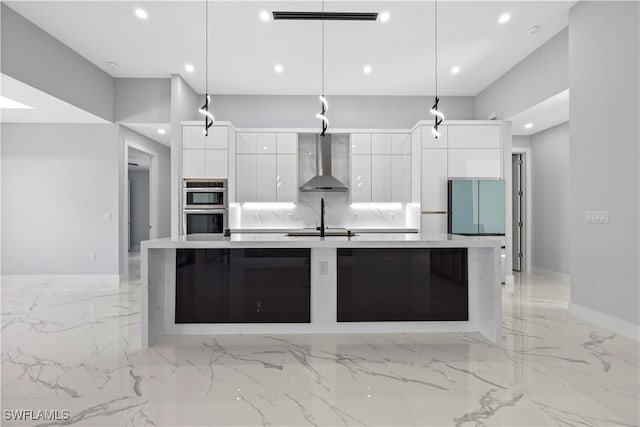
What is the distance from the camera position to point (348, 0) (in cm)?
364

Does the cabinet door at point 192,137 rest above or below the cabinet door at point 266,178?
above

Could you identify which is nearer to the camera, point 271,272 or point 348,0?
point 271,272

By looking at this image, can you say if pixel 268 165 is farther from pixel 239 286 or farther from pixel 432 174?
pixel 239 286

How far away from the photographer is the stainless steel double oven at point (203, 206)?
5352 millimetres

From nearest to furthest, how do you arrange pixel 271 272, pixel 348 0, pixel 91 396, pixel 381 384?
pixel 91 396 → pixel 381 384 → pixel 271 272 → pixel 348 0

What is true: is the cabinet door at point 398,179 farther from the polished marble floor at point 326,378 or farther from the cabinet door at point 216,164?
the polished marble floor at point 326,378

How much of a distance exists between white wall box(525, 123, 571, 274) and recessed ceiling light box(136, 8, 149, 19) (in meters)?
6.29

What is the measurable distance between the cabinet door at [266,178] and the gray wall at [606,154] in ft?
13.5

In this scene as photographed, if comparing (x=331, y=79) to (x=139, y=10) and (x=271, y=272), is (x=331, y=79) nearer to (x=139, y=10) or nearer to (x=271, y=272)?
(x=139, y=10)

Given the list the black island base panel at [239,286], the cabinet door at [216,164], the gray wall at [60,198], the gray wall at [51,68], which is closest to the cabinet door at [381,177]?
the cabinet door at [216,164]

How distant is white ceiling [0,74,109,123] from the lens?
406 centimetres

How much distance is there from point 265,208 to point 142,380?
13.5ft

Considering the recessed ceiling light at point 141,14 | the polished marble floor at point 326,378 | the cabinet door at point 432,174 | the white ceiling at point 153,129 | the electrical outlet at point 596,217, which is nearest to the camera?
the polished marble floor at point 326,378

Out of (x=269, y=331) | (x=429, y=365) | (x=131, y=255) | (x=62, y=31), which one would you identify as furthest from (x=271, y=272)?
(x=131, y=255)
